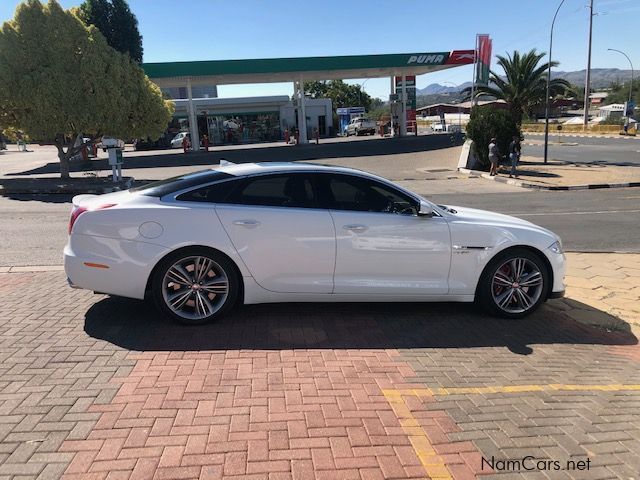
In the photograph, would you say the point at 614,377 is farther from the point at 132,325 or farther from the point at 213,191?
the point at 132,325

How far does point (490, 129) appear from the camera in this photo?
79.8ft

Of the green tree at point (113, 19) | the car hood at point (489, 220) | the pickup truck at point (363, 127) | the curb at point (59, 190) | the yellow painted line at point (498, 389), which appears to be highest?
the green tree at point (113, 19)

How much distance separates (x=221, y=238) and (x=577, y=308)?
395 centimetres

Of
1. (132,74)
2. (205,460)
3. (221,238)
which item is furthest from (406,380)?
(132,74)

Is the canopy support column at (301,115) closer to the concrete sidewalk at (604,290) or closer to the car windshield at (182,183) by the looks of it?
the concrete sidewalk at (604,290)

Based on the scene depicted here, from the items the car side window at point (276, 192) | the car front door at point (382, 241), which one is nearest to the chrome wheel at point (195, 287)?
the car side window at point (276, 192)

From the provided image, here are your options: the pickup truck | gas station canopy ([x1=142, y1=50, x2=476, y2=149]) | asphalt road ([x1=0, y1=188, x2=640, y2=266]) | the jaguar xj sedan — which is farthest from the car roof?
the pickup truck

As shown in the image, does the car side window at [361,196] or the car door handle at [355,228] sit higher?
the car side window at [361,196]

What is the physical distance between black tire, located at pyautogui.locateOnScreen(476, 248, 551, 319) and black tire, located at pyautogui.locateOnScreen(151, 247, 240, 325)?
2.37m

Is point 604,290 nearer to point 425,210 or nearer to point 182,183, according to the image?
point 425,210

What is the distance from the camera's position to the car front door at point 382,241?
15.5 feet

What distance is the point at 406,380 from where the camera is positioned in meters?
3.72

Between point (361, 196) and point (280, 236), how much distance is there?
87 centimetres

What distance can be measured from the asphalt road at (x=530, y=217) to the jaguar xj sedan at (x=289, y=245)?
3.34 metres
